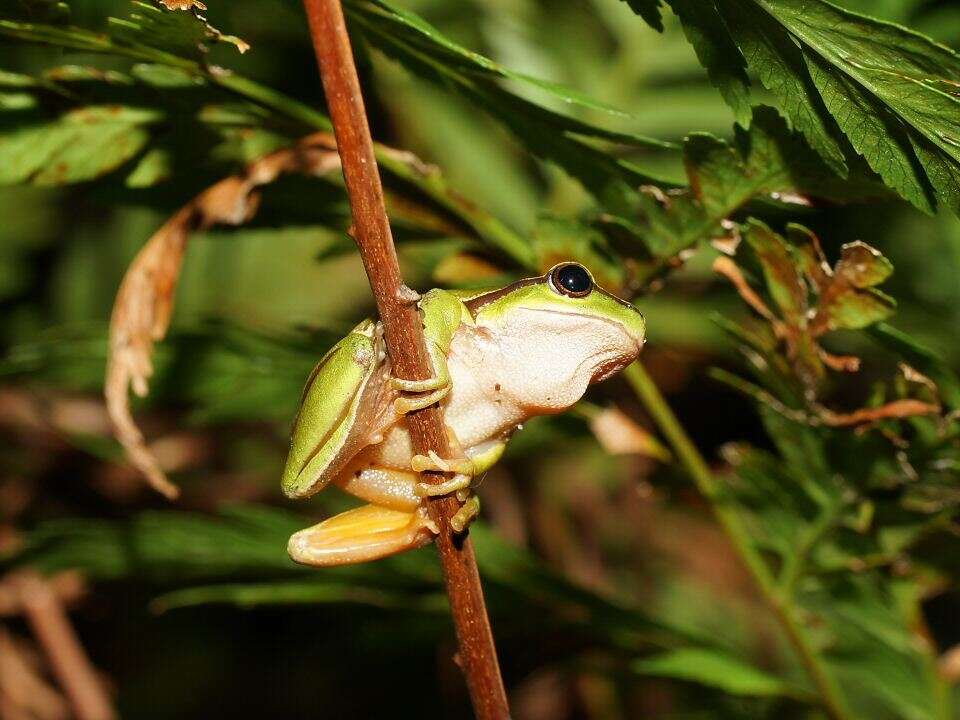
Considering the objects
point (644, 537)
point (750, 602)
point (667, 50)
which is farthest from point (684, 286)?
point (750, 602)

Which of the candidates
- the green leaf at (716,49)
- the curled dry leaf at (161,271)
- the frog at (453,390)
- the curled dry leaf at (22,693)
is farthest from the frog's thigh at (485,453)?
the curled dry leaf at (22,693)

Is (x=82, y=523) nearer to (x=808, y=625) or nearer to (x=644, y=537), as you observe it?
(x=808, y=625)

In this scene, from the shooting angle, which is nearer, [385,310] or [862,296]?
[385,310]

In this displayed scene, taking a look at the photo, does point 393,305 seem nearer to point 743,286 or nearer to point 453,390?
point 453,390

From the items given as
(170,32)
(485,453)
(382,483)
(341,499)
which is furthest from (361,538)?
(341,499)

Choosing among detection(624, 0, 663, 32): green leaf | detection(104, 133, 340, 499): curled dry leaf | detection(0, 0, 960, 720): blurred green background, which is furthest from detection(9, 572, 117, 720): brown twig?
detection(624, 0, 663, 32): green leaf

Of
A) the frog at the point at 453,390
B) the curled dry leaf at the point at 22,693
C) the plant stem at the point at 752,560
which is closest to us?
the frog at the point at 453,390

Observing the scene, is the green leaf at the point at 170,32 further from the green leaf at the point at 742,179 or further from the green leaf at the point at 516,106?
the green leaf at the point at 742,179
